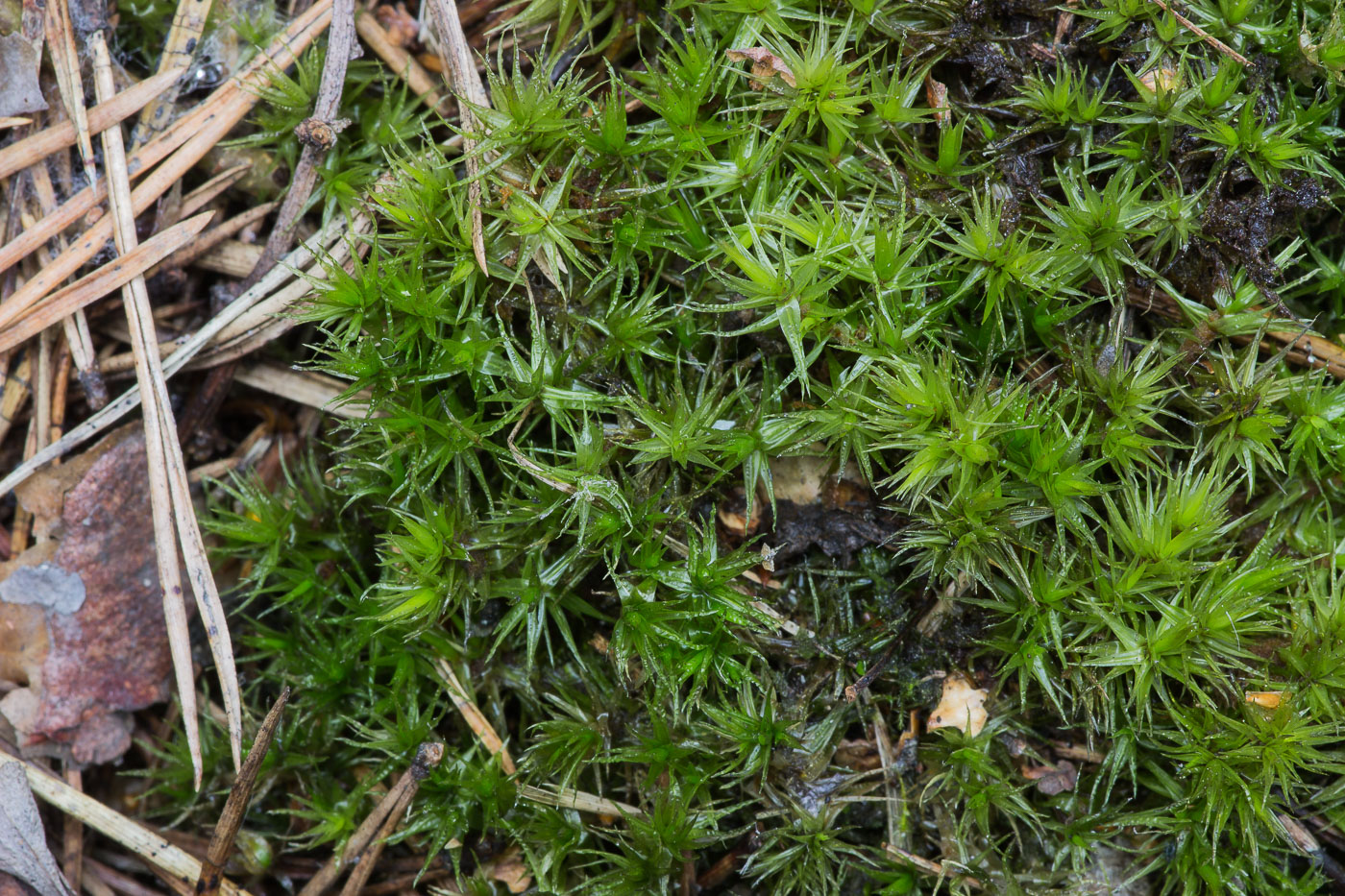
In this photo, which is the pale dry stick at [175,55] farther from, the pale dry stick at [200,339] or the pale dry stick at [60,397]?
the pale dry stick at [60,397]

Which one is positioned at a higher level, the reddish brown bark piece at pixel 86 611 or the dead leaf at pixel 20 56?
the dead leaf at pixel 20 56

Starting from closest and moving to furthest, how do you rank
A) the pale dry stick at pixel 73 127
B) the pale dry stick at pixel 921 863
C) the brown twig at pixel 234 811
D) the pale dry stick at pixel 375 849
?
the pale dry stick at pixel 921 863 → the brown twig at pixel 234 811 → the pale dry stick at pixel 375 849 → the pale dry stick at pixel 73 127

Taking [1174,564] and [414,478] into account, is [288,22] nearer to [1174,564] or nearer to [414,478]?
[414,478]

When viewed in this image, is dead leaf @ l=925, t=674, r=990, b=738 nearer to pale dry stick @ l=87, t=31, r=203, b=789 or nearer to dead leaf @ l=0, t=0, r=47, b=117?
pale dry stick @ l=87, t=31, r=203, b=789

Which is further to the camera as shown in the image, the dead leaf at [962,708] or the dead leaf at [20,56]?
the dead leaf at [20,56]

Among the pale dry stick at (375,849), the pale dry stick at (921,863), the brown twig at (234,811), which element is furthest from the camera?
the pale dry stick at (375,849)

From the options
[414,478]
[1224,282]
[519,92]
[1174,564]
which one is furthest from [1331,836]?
[519,92]

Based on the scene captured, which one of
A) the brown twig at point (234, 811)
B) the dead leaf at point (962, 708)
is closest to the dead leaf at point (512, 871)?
the brown twig at point (234, 811)

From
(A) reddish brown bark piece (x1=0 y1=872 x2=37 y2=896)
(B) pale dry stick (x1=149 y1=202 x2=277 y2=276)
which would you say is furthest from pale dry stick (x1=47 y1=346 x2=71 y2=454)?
(A) reddish brown bark piece (x1=0 y1=872 x2=37 y2=896)

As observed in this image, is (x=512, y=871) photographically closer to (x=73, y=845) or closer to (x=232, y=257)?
(x=73, y=845)
